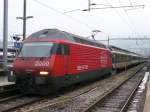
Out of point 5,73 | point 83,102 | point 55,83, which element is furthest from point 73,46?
point 5,73

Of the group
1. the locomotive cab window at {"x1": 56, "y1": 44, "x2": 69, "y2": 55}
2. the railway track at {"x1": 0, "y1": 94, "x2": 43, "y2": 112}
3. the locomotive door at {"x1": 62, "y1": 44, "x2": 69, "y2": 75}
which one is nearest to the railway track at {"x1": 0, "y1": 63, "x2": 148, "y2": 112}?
the railway track at {"x1": 0, "y1": 94, "x2": 43, "y2": 112}

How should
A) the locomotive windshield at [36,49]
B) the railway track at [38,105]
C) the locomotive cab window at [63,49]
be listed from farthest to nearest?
1. the locomotive cab window at [63,49]
2. the locomotive windshield at [36,49]
3. the railway track at [38,105]

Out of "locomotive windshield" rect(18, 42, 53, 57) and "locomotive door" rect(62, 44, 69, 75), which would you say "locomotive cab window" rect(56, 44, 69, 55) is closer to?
"locomotive door" rect(62, 44, 69, 75)

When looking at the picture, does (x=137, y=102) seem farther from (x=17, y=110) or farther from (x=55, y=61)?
(x=17, y=110)

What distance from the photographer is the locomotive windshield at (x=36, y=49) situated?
16.1 m

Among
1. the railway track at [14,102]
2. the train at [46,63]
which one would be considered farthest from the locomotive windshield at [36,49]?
the railway track at [14,102]

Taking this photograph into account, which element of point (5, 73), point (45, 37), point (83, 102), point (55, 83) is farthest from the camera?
point (5, 73)

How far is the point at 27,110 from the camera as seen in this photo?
Result: 1212 cm

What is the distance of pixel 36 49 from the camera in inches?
645

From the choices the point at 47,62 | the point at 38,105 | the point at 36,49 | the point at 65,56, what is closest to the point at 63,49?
the point at 65,56

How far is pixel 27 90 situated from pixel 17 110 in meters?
3.56

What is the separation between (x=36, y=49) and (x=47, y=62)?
1.03 metres

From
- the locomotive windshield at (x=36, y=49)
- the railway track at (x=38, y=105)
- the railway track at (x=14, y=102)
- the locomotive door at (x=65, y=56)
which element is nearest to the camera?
the railway track at (x=38, y=105)

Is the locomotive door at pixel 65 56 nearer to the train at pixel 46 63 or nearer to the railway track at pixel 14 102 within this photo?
the train at pixel 46 63
